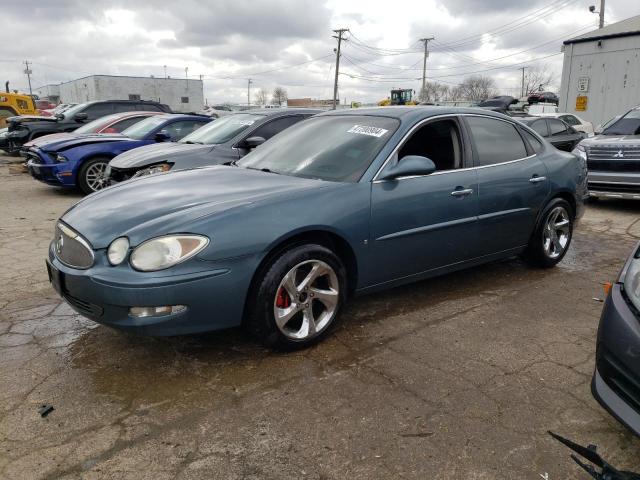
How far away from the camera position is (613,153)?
A: 25.9 ft

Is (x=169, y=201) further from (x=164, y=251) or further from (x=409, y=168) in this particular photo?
(x=409, y=168)

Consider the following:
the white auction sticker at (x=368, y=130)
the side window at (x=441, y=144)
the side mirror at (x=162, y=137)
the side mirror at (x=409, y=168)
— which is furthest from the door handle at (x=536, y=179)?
the side mirror at (x=162, y=137)

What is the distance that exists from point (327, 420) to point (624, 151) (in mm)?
7297

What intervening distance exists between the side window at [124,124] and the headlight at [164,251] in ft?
27.3

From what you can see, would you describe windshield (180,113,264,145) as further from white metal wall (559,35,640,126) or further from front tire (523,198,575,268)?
white metal wall (559,35,640,126)

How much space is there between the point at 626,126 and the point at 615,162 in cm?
Result: 119

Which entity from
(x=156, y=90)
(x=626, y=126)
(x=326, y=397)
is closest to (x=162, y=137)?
(x=326, y=397)

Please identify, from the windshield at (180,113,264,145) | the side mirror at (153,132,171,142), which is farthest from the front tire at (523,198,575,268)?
the side mirror at (153,132,171,142)

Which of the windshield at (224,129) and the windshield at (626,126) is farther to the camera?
the windshield at (626,126)

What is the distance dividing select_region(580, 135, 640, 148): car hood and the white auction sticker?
19.2ft

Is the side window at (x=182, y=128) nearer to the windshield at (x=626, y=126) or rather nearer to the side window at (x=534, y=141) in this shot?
the side window at (x=534, y=141)

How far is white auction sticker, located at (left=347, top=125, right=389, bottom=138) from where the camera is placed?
370cm

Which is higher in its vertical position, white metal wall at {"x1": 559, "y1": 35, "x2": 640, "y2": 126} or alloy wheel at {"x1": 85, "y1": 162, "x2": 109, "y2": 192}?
white metal wall at {"x1": 559, "y1": 35, "x2": 640, "y2": 126}

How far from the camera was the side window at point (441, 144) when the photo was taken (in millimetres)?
3938
